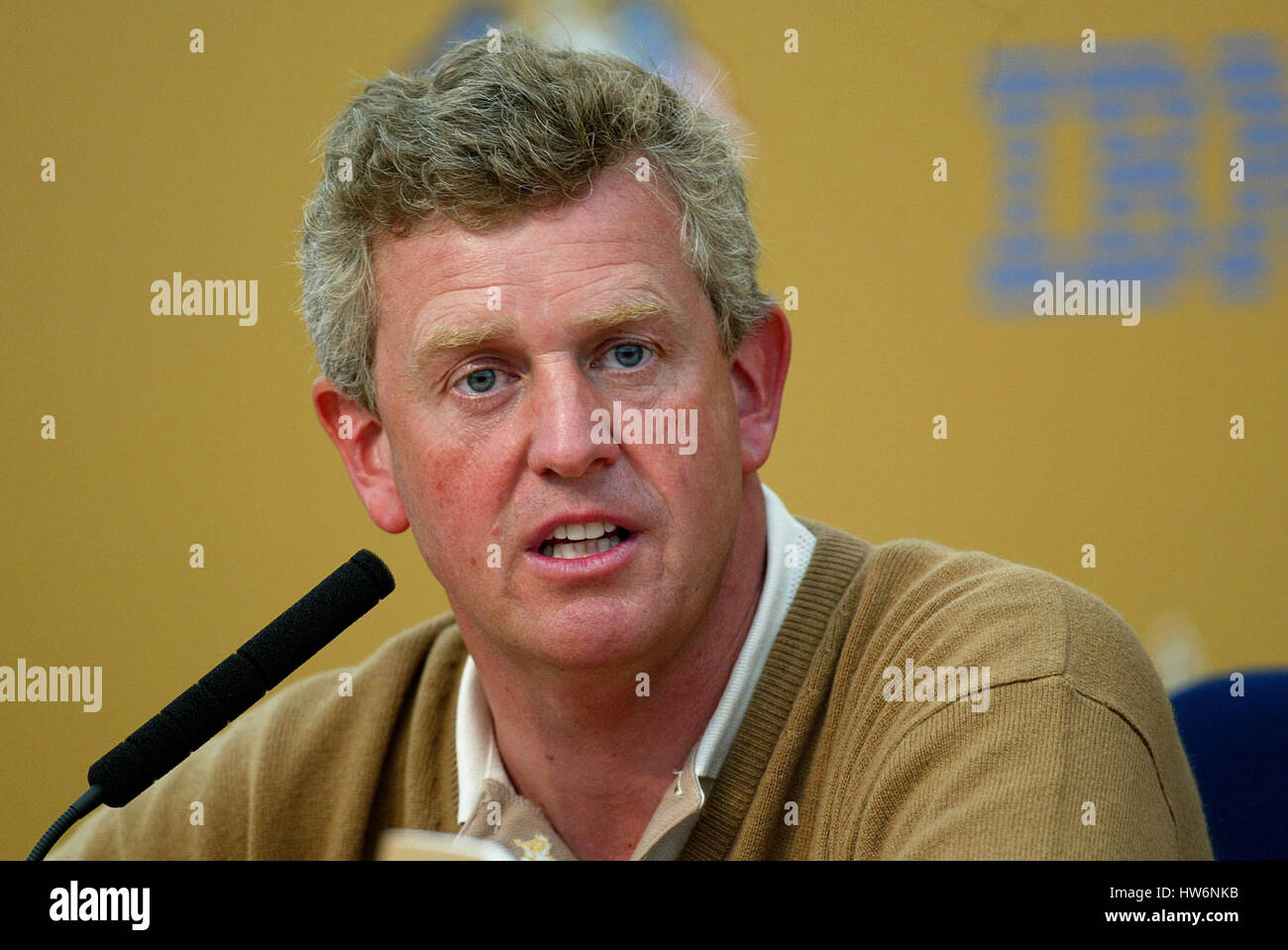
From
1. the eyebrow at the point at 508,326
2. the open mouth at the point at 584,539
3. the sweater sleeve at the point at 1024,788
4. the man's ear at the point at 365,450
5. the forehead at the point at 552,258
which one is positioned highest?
the forehead at the point at 552,258

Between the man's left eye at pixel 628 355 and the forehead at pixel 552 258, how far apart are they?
56 mm

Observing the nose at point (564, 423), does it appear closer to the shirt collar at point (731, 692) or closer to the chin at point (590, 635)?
the chin at point (590, 635)

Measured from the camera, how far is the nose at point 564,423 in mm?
1250

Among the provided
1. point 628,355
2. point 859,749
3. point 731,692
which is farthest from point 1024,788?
point 628,355

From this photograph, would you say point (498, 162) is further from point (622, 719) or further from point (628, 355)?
point (622, 719)

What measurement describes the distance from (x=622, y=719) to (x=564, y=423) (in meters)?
0.33

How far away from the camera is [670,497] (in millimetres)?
1303

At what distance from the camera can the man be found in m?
1.23

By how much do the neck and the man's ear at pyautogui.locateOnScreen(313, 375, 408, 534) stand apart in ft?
0.56

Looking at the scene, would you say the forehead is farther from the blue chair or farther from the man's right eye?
the blue chair

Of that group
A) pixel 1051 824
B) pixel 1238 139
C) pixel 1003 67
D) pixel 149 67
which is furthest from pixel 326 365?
pixel 1238 139

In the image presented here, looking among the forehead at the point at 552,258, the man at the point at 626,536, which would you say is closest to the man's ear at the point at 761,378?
the man at the point at 626,536

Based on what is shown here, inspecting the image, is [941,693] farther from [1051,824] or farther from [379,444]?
[379,444]

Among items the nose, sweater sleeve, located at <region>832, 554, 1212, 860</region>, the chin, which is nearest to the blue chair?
sweater sleeve, located at <region>832, 554, 1212, 860</region>
